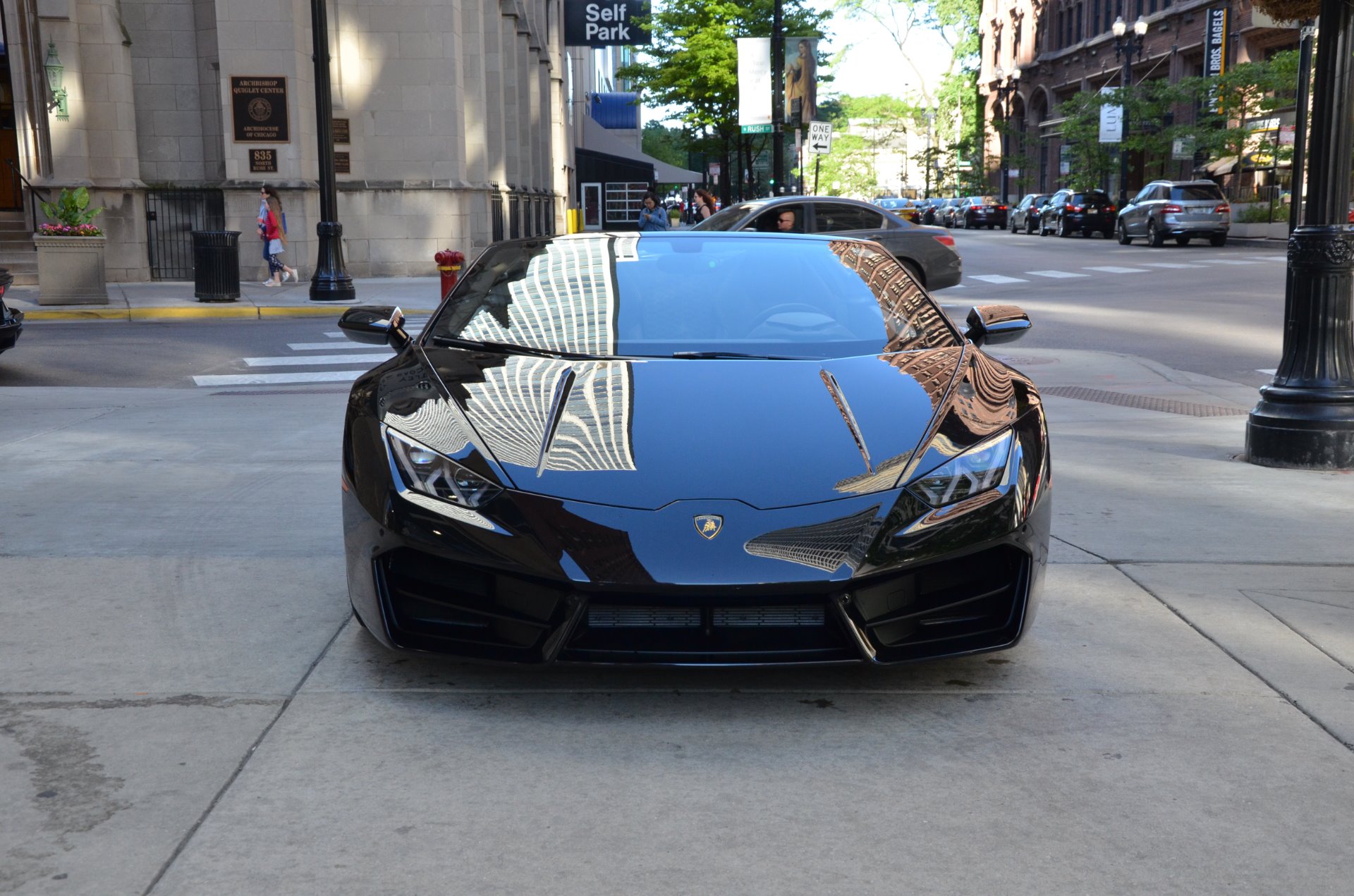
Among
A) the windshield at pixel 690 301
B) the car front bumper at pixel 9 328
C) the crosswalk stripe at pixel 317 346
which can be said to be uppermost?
the windshield at pixel 690 301

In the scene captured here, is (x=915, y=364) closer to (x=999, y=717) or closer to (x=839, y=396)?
(x=839, y=396)

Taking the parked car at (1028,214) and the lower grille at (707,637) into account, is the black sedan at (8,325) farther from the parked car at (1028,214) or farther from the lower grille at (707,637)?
the parked car at (1028,214)

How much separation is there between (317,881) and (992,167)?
80.5m

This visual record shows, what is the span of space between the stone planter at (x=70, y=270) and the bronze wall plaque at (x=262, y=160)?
540 centimetres

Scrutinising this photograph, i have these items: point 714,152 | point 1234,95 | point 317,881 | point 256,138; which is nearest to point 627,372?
point 317,881

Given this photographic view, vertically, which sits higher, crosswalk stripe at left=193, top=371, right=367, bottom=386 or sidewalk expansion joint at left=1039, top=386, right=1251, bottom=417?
crosswalk stripe at left=193, top=371, right=367, bottom=386

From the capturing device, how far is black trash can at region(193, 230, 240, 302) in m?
19.3

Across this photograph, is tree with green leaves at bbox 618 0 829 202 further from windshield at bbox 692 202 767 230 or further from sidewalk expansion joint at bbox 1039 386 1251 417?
sidewalk expansion joint at bbox 1039 386 1251 417

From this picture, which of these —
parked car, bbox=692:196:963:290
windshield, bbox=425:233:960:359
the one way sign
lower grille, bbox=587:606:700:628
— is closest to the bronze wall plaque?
parked car, bbox=692:196:963:290

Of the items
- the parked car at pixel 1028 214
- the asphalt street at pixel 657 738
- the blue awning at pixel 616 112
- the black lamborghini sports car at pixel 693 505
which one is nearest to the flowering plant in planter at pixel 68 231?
the asphalt street at pixel 657 738

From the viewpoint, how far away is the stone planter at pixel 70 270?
1861 centimetres

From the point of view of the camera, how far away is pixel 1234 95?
40.1 m

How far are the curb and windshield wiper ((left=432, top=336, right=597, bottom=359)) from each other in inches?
519

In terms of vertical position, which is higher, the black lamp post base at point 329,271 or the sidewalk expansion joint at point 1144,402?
the black lamp post base at point 329,271
